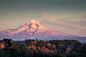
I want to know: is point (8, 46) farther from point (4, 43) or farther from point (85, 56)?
point (85, 56)

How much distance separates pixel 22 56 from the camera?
182 meters

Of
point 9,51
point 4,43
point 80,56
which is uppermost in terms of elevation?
point 4,43

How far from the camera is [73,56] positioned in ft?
630

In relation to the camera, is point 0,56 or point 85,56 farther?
point 85,56

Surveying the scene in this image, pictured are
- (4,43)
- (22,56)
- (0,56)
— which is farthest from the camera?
(22,56)

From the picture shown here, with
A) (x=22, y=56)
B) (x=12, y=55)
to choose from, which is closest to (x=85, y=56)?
(x=22, y=56)

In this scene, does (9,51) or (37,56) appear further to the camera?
(37,56)

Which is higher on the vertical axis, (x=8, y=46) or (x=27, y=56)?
(x=8, y=46)

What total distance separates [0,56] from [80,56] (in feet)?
358

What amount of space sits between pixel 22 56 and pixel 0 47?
40036 mm

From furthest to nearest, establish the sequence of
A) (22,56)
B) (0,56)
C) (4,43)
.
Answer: (22,56) → (0,56) → (4,43)

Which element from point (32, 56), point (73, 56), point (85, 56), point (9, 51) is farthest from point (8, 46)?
point (85, 56)

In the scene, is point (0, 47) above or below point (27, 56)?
above

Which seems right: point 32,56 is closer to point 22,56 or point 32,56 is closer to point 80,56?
point 22,56
